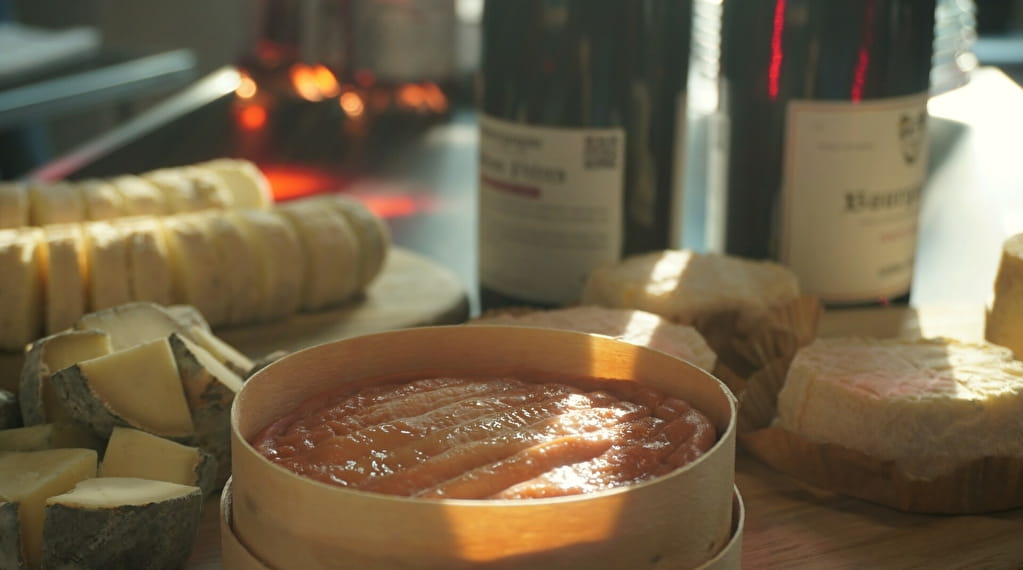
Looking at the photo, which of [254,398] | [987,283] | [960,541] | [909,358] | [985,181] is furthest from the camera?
[985,181]

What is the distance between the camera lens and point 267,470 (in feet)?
3.09

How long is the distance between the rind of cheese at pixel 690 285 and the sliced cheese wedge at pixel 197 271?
1.96 ft

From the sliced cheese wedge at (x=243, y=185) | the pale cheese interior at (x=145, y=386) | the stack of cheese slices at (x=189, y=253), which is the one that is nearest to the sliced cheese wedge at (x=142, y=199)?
the stack of cheese slices at (x=189, y=253)

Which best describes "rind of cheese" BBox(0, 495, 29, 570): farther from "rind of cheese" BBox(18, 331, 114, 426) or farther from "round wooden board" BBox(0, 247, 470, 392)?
"round wooden board" BBox(0, 247, 470, 392)

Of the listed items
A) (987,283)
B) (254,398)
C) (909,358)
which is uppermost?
(254,398)

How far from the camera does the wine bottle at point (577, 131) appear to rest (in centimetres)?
182

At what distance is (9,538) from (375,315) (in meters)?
0.99

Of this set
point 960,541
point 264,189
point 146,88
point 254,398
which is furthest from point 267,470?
point 146,88

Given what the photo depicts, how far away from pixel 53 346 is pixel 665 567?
0.77 m

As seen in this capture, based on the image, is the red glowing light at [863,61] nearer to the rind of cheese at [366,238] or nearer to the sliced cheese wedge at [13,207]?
the rind of cheese at [366,238]

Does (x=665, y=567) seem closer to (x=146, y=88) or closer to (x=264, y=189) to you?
(x=264, y=189)

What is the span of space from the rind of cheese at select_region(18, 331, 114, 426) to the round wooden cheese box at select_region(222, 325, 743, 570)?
33 cm

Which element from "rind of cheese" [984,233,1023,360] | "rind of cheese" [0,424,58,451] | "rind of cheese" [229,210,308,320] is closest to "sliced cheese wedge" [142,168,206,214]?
"rind of cheese" [229,210,308,320]

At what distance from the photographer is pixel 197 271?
189cm
